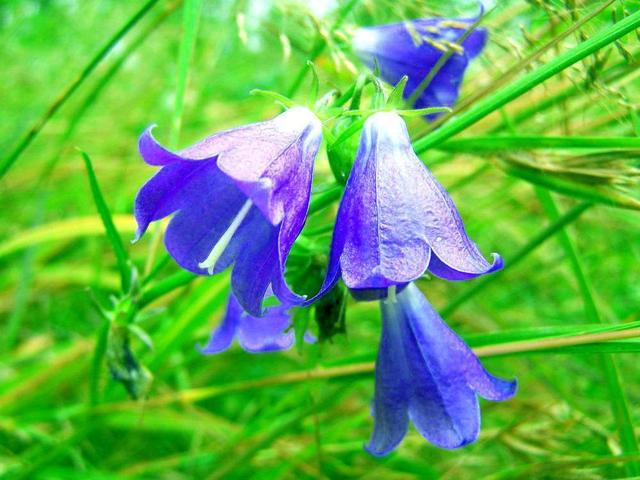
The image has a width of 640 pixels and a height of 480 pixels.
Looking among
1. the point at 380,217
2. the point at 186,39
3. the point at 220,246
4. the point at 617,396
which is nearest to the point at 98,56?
the point at 186,39

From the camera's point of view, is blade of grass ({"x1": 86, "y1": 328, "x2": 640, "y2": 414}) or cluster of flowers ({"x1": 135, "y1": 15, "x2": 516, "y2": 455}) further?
blade of grass ({"x1": 86, "y1": 328, "x2": 640, "y2": 414})

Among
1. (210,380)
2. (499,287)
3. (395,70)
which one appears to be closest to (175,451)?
(210,380)

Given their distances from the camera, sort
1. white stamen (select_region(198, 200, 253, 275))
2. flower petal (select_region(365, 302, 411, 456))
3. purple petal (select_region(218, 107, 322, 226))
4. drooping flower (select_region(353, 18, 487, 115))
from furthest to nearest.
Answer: drooping flower (select_region(353, 18, 487, 115)) < flower petal (select_region(365, 302, 411, 456)) < white stamen (select_region(198, 200, 253, 275)) < purple petal (select_region(218, 107, 322, 226))

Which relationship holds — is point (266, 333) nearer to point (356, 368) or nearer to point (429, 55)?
point (356, 368)

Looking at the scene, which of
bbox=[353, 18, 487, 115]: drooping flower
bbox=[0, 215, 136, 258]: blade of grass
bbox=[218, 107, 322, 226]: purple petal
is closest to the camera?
bbox=[218, 107, 322, 226]: purple petal

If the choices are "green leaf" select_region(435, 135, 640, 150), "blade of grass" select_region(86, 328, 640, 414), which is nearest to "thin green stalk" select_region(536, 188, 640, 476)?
"blade of grass" select_region(86, 328, 640, 414)

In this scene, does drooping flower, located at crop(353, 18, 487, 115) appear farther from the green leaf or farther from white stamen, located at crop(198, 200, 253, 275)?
white stamen, located at crop(198, 200, 253, 275)

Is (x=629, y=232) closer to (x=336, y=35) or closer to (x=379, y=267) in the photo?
(x=336, y=35)
